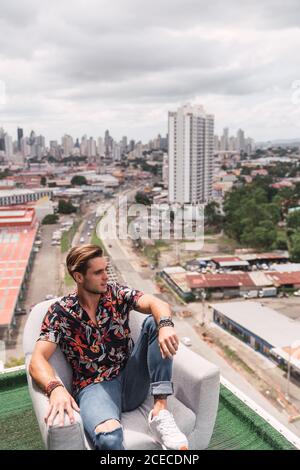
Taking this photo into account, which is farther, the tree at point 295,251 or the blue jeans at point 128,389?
the tree at point 295,251

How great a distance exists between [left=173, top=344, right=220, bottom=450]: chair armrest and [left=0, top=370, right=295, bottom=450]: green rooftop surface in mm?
245

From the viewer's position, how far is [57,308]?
0.90 m

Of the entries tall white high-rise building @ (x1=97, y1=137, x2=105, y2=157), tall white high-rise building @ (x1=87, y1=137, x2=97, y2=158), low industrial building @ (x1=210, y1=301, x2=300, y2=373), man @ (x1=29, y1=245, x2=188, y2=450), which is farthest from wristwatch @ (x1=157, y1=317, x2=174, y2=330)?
tall white high-rise building @ (x1=97, y1=137, x2=105, y2=157)

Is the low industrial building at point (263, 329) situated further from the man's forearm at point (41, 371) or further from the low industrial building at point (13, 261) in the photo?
the man's forearm at point (41, 371)

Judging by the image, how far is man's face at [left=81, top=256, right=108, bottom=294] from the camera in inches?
34.8

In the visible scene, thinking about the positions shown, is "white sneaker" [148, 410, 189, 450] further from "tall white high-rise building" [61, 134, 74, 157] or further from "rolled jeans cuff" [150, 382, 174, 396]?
"tall white high-rise building" [61, 134, 74, 157]

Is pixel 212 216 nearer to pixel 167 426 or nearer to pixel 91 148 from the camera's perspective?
pixel 167 426

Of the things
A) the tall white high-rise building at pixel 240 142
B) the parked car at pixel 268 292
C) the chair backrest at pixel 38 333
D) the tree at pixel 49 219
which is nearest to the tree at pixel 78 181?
the tree at pixel 49 219

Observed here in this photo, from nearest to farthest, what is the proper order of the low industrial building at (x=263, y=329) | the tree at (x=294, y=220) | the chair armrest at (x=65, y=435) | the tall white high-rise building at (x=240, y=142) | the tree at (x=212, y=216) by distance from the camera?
the chair armrest at (x=65, y=435), the low industrial building at (x=263, y=329), the tree at (x=294, y=220), the tree at (x=212, y=216), the tall white high-rise building at (x=240, y=142)

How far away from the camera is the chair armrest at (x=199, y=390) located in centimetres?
93

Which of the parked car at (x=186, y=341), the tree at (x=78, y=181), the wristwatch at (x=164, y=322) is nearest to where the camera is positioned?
the wristwatch at (x=164, y=322)

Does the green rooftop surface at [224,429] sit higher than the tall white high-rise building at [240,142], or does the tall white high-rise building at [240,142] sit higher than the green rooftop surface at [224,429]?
the tall white high-rise building at [240,142]

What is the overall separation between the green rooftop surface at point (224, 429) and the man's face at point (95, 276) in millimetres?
578

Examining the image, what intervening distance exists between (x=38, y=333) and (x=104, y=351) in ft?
0.71
